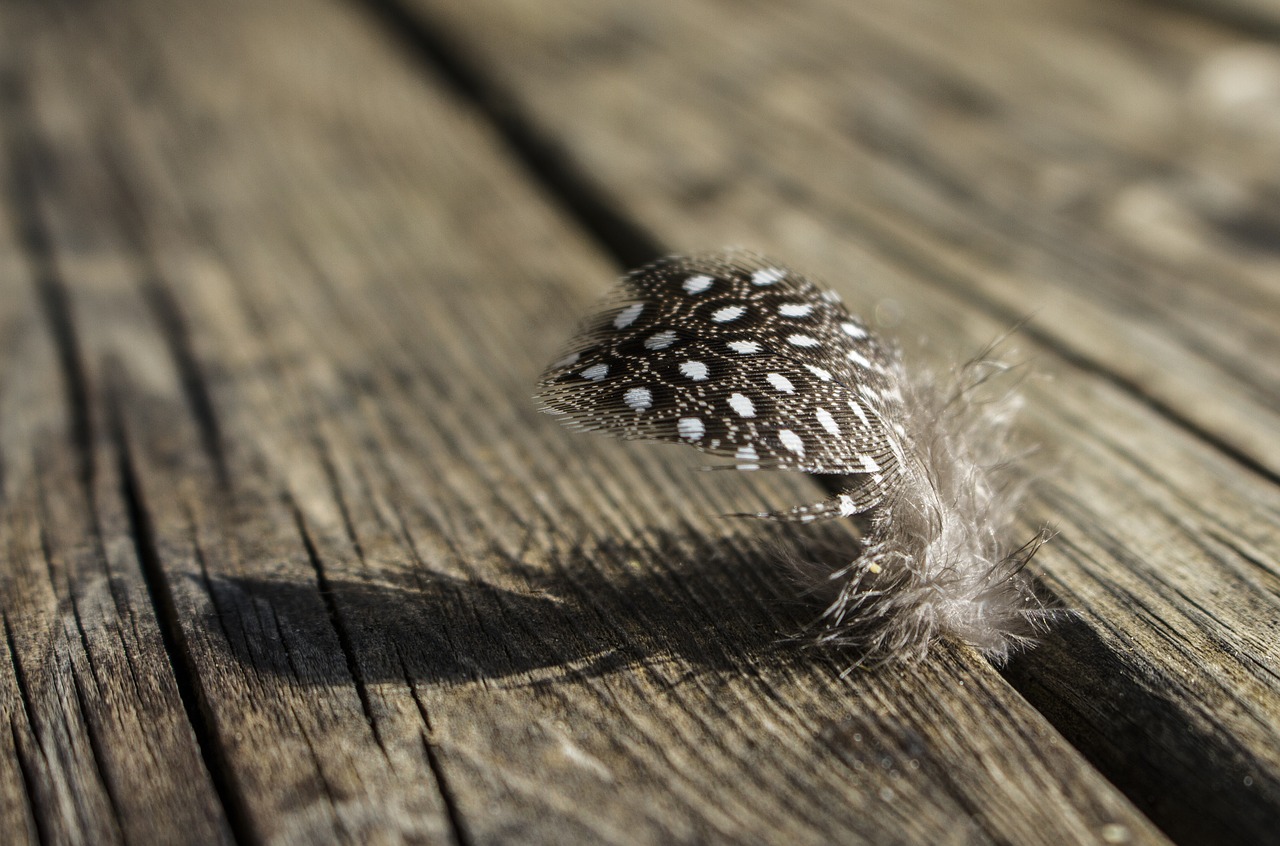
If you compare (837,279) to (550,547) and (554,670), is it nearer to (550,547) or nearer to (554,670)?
(550,547)

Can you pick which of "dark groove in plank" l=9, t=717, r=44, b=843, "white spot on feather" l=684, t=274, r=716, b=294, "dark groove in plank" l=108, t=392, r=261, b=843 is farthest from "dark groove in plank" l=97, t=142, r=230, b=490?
"white spot on feather" l=684, t=274, r=716, b=294

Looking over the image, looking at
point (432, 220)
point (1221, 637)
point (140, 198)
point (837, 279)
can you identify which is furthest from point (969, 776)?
point (140, 198)

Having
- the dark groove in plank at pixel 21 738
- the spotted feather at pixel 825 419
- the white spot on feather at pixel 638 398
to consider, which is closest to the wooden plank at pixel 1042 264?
the spotted feather at pixel 825 419

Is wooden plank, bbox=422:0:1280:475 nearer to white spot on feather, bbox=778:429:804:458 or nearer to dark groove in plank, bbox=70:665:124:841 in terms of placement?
white spot on feather, bbox=778:429:804:458

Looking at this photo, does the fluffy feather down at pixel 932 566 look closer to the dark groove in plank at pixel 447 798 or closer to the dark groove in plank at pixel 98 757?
the dark groove in plank at pixel 447 798

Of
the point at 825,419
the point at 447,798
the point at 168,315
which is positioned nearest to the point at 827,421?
the point at 825,419

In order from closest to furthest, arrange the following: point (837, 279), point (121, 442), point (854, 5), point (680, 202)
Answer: point (121, 442)
point (837, 279)
point (680, 202)
point (854, 5)
